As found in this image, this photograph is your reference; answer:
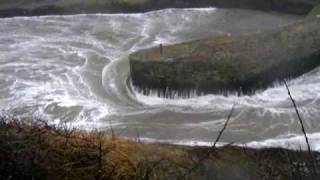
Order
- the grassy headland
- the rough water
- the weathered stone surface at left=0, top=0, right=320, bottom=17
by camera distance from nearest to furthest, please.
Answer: the grassy headland, the rough water, the weathered stone surface at left=0, top=0, right=320, bottom=17

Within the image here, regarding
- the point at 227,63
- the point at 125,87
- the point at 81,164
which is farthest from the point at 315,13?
the point at 81,164

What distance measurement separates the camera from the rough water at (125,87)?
9422 mm

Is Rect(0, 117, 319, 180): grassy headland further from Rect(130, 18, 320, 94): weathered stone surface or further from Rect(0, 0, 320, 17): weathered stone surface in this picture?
Rect(0, 0, 320, 17): weathered stone surface

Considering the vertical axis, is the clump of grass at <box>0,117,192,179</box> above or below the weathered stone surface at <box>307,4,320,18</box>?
above

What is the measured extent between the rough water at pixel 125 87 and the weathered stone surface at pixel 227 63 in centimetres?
19

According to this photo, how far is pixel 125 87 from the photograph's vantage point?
11203 millimetres

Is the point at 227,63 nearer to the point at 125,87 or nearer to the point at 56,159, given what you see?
the point at 125,87

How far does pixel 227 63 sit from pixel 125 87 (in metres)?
1.94

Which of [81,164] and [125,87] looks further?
[125,87]

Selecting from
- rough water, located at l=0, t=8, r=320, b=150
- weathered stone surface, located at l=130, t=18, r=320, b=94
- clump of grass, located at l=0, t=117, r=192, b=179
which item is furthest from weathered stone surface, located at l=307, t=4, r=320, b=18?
clump of grass, located at l=0, t=117, r=192, b=179

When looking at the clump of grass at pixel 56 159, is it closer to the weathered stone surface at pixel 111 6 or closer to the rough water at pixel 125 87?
the rough water at pixel 125 87

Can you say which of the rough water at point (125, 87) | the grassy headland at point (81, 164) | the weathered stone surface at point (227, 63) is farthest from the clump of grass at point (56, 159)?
the weathered stone surface at point (227, 63)

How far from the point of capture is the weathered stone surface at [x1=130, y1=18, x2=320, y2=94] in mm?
10344

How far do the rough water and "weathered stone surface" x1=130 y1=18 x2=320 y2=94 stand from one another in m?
0.19
